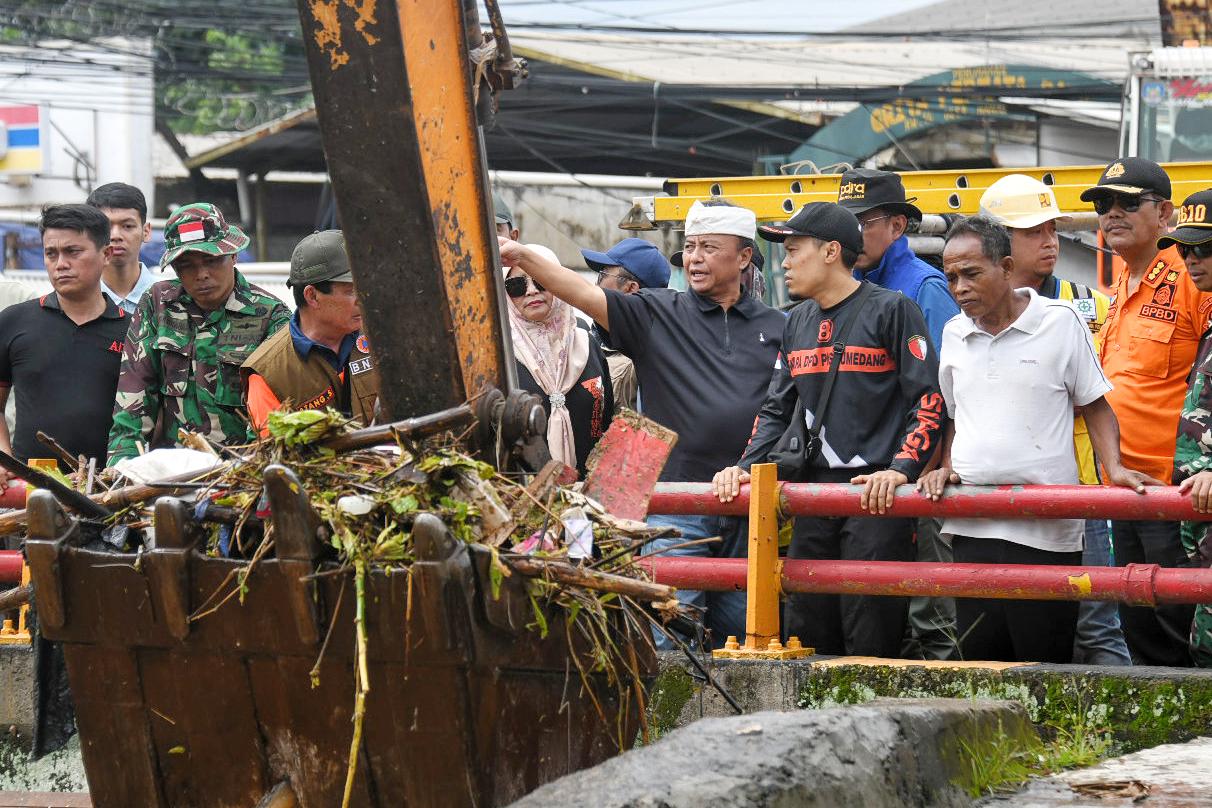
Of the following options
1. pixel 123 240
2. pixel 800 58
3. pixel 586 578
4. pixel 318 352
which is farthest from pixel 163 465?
pixel 800 58

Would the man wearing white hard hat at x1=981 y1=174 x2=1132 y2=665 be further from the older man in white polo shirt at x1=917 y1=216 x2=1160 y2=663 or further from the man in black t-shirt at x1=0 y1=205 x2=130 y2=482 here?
the man in black t-shirt at x1=0 y1=205 x2=130 y2=482

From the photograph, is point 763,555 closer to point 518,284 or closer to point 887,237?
point 518,284

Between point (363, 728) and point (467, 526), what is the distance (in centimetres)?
60

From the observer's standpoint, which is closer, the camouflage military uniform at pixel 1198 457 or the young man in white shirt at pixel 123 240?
the camouflage military uniform at pixel 1198 457

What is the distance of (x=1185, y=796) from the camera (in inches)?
166

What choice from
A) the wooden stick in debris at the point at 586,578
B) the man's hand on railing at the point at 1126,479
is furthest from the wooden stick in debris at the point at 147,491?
the man's hand on railing at the point at 1126,479

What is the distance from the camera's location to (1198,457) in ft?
18.9

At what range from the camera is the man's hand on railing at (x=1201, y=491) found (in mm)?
5273

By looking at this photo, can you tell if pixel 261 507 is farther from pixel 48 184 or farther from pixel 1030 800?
pixel 48 184

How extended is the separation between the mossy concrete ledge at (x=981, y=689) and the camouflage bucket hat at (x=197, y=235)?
97.8 inches

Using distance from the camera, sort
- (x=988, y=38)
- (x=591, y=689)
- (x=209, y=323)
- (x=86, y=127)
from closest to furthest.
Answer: (x=591, y=689), (x=209, y=323), (x=988, y=38), (x=86, y=127)

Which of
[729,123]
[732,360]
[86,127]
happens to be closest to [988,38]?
[729,123]

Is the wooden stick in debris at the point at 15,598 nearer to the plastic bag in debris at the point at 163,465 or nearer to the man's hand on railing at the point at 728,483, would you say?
the plastic bag in debris at the point at 163,465

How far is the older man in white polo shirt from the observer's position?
5.88 metres
